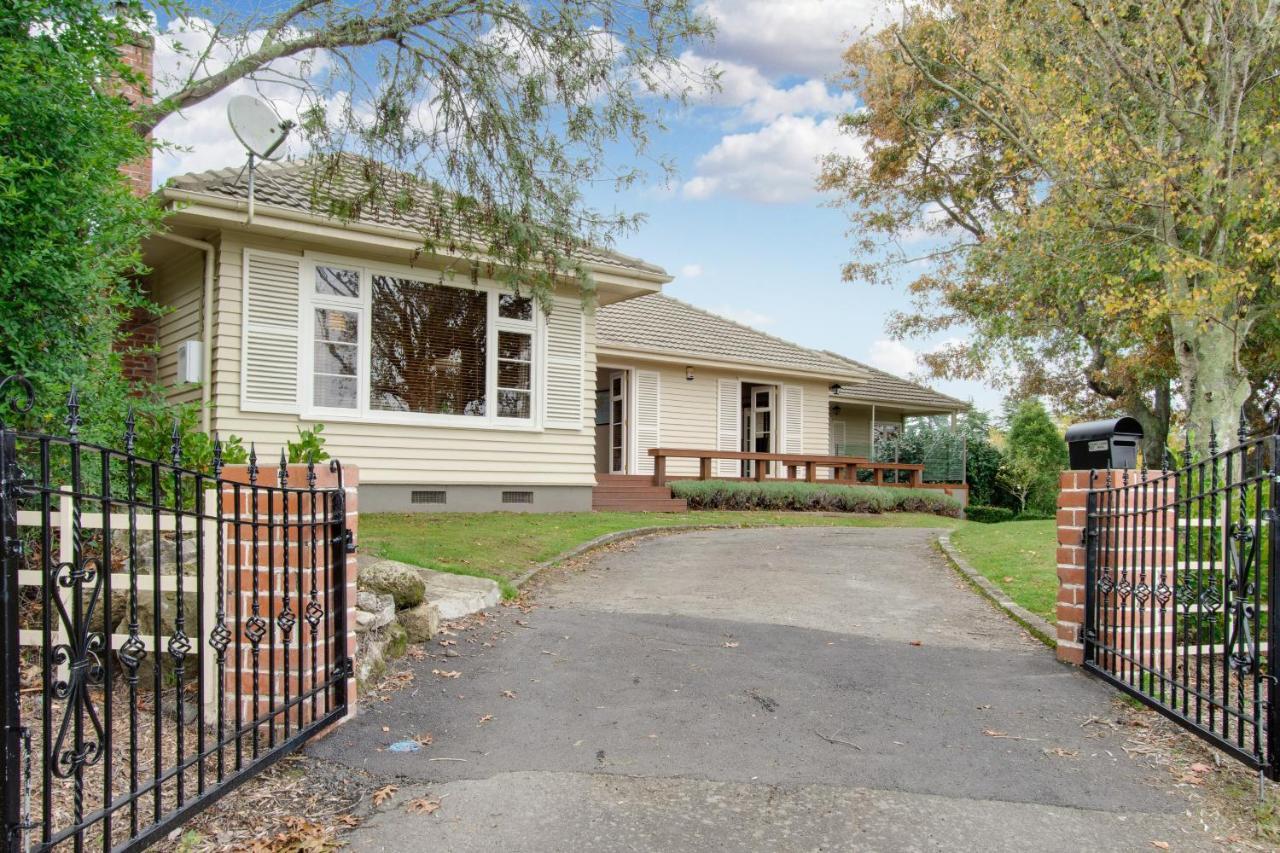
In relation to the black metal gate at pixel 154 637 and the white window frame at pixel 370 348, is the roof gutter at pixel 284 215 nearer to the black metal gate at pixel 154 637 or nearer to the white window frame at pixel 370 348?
the white window frame at pixel 370 348

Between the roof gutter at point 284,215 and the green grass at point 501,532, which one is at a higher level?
the roof gutter at point 284,215

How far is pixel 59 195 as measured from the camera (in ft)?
17.3

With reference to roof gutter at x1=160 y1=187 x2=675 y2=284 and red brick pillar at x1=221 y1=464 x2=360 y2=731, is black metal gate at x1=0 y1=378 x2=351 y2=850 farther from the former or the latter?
roof gutter at x1=160 y1=187 x2=675 y2=284

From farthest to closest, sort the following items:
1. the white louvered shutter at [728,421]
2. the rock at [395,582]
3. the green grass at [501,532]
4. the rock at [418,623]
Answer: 1. the white louvered shutter at [728,421]
2. the green grass at [501,532]
3. the rock at [418,623]
4. the rock at [395,582]

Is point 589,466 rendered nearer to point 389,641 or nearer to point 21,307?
point 389,641

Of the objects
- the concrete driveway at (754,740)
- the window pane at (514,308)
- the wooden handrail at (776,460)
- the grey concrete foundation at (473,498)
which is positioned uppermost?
the window pane at (514,308)

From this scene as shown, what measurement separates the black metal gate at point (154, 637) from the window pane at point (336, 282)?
6157 millimetres

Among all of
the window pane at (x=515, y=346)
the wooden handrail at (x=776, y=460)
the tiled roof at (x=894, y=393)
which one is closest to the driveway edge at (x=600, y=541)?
the wooden handrail at (x=776, y=460)

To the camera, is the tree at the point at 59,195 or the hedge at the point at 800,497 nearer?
the tree at the point at 59,195

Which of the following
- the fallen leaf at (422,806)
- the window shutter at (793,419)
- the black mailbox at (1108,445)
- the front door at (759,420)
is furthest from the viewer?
the front door at (759,420)

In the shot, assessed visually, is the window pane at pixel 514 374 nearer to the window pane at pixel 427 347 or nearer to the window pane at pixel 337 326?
the window pane at pixel 427 347

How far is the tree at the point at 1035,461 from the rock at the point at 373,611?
952 inches

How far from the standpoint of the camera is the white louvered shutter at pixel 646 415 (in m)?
18.6

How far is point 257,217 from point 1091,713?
32.9 feet
